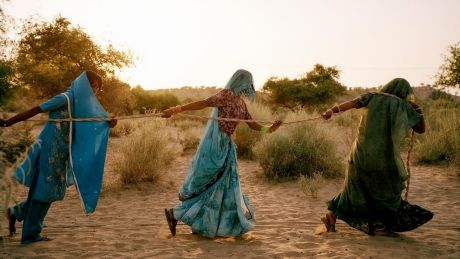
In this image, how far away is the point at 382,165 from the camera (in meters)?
5.11

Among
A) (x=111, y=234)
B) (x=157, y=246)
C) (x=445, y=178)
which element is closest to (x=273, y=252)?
(x=157, y=246)

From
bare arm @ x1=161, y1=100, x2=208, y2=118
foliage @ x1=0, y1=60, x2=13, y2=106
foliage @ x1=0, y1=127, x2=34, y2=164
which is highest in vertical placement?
foliage @ x1=0, y1=60, x2=13, y2=106

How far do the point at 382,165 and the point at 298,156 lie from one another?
185 inches

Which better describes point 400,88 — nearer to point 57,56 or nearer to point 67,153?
point 67,153

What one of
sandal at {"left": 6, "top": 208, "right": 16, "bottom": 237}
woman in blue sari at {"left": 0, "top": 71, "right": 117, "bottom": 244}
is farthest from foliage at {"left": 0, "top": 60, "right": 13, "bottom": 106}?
woman in blue sari at {"left": 0, "top": 71, "right": 117, "bottom": 244}

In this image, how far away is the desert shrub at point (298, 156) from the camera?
9.75 metres

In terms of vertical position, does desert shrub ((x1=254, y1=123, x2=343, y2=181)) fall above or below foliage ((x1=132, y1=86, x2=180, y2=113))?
below

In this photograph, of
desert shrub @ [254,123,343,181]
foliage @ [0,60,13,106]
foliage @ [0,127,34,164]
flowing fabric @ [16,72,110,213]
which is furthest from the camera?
foliage @ [0,60,13,106]

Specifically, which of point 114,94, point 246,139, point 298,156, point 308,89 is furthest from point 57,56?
point 308,89

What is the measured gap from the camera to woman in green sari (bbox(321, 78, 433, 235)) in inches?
202

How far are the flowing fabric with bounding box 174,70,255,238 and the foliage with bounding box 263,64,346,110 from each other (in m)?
26.4

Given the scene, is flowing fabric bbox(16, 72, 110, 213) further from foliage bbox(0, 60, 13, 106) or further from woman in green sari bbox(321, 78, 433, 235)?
foliage bbox(0, 60, 13, 106)

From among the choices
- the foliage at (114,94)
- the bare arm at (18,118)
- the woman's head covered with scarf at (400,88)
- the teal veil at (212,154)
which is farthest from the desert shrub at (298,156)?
the foliage at (114,94)

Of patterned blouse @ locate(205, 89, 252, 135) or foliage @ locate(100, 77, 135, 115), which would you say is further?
foliage @ locate(100, 77, 135, 115)
